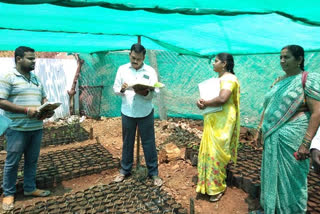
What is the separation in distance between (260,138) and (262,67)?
160 inches

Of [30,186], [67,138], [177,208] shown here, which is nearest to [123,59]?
[67,138]

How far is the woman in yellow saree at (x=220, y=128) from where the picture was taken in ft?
9.52

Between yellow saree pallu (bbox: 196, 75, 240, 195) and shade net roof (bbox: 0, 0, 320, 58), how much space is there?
77 cm

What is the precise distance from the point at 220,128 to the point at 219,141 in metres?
0.17

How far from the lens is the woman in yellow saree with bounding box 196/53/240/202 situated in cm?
290

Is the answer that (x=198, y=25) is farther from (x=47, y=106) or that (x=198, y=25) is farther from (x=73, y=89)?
(x=73, y=89)

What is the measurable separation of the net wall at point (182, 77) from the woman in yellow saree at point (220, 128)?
3.64m

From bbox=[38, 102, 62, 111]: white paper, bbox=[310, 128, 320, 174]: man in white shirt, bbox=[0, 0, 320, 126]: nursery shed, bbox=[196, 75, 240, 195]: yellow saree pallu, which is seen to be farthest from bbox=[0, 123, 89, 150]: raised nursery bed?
bbox=[310, 128, 320, 174]: man in white shirt

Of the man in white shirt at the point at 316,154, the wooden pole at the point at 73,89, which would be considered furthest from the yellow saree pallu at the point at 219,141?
the wooden pole at the point at 73,89

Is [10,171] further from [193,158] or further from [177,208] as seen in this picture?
[193,158]

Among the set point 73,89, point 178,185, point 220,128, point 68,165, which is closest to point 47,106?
point 68,165

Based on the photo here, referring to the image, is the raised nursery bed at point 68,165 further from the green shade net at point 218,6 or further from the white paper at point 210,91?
the green shade net at point 218,6

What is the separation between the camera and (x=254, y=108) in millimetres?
6508

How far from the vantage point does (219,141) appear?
2.95 m
